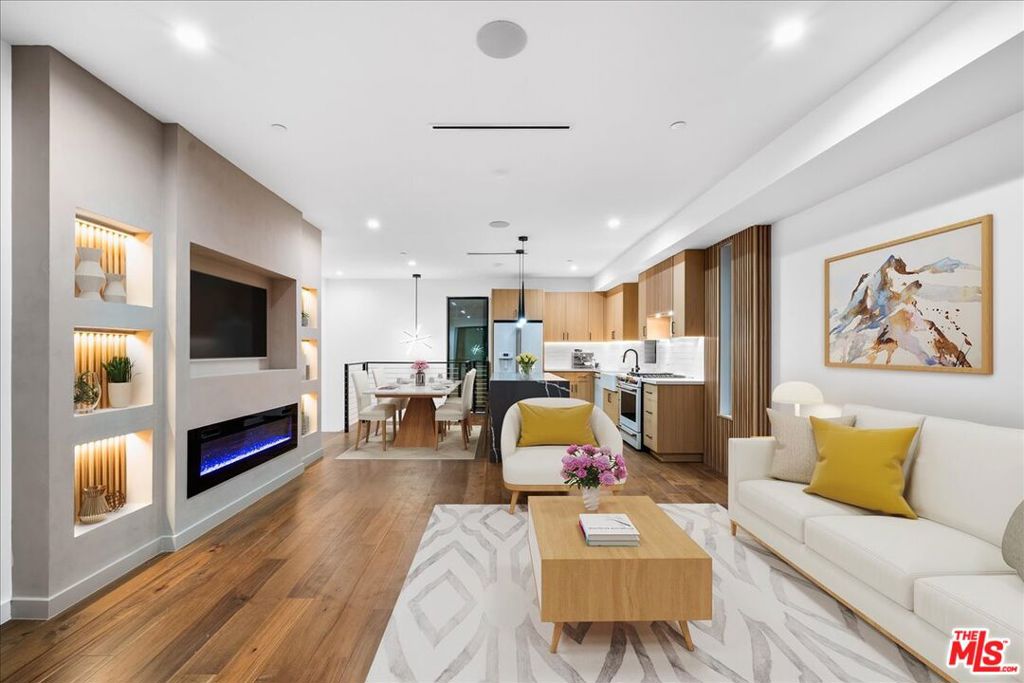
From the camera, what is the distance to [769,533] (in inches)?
111

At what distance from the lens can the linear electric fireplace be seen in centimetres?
330

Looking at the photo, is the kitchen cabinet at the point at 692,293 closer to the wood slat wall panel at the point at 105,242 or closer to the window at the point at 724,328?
the window at the point at 724,328

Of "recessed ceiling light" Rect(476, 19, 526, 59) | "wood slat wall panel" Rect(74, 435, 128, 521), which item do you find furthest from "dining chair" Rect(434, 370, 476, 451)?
"recessed ceiling light" Rect(476, 19, 526, 59)

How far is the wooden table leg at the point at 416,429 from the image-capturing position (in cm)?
632

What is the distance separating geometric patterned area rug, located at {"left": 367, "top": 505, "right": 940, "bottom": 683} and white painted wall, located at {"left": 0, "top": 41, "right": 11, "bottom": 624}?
1.89 meters

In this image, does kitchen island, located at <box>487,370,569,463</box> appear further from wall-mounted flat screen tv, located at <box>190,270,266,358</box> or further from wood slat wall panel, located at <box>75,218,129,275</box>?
wood slat wall panel, located at <box>75,218,129,275</box>

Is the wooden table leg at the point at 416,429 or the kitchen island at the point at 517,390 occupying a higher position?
the kitchen island at the point at 517,390

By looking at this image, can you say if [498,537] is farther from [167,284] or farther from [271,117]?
[271,117]

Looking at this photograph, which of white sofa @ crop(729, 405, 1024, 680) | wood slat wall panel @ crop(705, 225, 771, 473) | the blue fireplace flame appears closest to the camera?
white sofa @ crop(729, 405, 1024, 680)

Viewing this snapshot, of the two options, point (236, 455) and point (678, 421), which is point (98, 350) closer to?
point (236, 455)

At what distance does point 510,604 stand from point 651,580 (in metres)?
0.80

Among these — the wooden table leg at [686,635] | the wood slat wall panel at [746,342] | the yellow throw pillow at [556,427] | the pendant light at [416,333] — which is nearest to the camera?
the wooden table leg at [686,635]

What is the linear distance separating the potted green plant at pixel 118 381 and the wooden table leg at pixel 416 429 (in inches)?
144

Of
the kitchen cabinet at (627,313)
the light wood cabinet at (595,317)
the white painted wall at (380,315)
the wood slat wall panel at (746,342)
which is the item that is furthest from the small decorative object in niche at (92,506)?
the light wood cabinet at (595,317)
